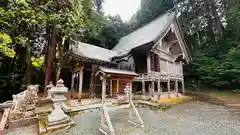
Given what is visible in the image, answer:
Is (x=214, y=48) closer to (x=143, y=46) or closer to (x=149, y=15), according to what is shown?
(x=149, y=15)

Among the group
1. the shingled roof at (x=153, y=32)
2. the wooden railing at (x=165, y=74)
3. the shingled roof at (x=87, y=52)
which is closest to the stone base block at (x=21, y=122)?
the shingled roof at (x=87, y=52)

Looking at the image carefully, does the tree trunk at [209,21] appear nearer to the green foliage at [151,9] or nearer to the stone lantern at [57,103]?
the green foliage at [151,9]

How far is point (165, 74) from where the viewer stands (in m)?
8.98

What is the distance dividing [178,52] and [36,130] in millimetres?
11641

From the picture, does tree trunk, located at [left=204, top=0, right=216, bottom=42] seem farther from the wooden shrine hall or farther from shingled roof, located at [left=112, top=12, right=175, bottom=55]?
shingled roof, located at [left=112, top=12, right=175, bottom=55]

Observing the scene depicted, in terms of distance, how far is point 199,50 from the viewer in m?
14.6

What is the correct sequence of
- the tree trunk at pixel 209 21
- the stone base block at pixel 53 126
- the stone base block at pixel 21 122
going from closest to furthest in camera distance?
the stone base block at pixel 53 126 < the stone base block at pixel 21 122 < the tree trunk at pixel 209 21

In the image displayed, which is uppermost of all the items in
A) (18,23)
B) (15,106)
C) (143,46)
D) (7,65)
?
(18,23)

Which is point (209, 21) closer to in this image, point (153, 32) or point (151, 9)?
point (151, 9)

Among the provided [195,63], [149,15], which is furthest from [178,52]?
[149,15]

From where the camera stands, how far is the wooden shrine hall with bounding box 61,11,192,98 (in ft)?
27.0

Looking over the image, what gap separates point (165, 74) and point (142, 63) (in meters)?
2.00

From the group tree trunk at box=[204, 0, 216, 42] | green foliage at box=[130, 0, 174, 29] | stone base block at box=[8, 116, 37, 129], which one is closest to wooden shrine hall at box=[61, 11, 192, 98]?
stone base block at box=[8, 116, 37, 129]

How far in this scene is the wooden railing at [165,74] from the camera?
8.22m
